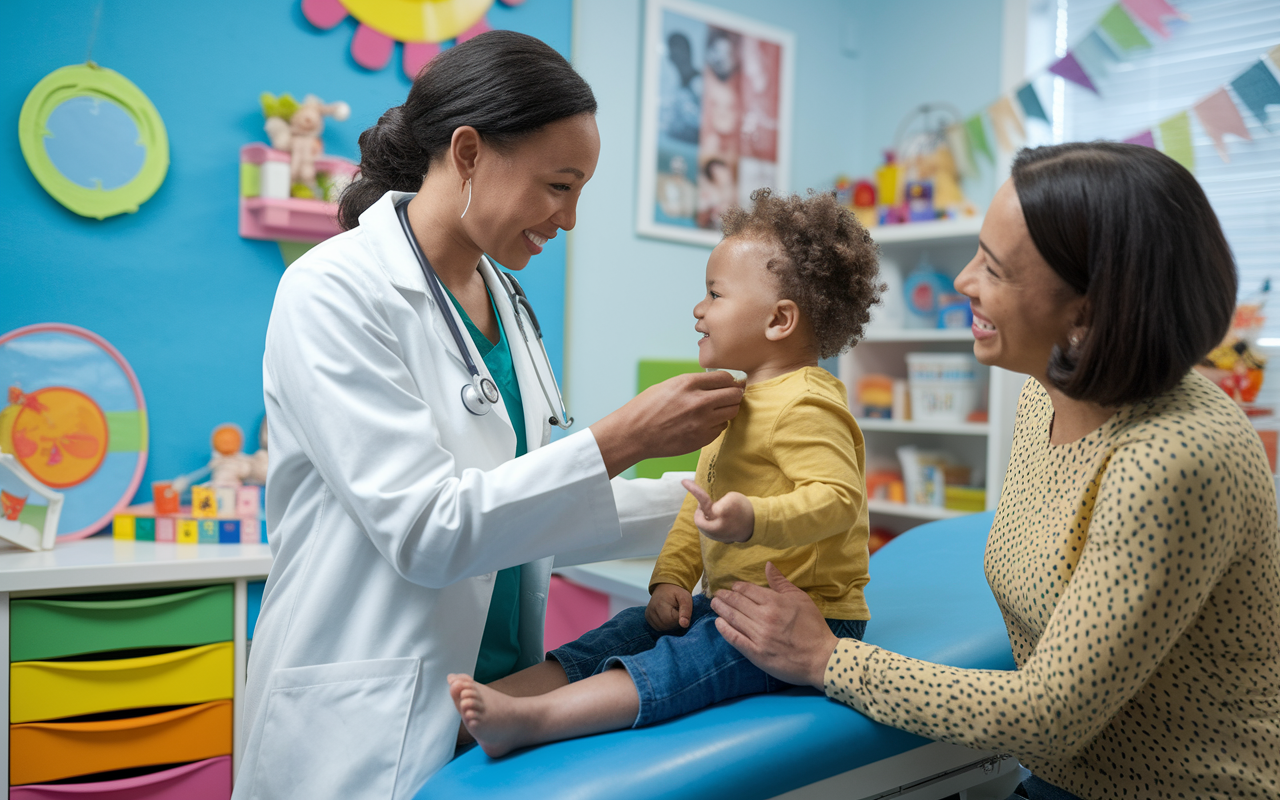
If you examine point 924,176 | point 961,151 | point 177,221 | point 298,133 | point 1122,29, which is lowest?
point 177,221

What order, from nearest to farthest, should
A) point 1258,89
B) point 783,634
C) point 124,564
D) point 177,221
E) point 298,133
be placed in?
point 783,634 < point 124,564 < point 177,221 < point 298,133 < point 1258,89

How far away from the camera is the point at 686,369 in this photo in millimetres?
3145

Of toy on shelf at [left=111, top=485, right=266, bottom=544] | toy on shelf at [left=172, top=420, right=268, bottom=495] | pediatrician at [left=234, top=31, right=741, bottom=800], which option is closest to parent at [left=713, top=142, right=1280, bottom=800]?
pediatrician at [left=234, top=31, right=741, bottom=800]

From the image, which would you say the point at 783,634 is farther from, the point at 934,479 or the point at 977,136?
the point at 977,136

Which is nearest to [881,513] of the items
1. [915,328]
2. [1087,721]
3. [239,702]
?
[915,328]

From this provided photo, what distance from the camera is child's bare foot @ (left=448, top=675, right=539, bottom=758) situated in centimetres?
95

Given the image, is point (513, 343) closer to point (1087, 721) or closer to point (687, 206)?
point (1087, 721)

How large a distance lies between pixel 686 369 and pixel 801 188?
1.03 m

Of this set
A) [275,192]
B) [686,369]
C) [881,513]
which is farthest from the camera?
[881,513]

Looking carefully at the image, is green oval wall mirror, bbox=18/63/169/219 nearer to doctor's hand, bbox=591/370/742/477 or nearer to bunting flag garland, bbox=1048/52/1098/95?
doctor's hand, bbox=591/370/742/477

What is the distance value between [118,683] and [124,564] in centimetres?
24

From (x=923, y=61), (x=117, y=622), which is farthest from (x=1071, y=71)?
(x=117, y=622)

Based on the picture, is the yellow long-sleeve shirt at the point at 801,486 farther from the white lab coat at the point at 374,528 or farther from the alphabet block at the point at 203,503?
the alphabet block at the point at 203,503

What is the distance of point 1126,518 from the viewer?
0.82 m
